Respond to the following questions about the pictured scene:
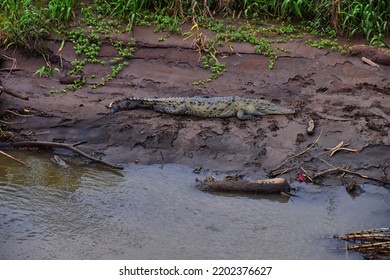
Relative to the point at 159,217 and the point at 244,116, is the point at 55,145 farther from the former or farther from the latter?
the point at 244,116

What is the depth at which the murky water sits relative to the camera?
6.78m

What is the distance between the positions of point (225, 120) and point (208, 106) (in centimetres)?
31

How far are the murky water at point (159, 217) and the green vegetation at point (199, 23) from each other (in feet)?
9.15

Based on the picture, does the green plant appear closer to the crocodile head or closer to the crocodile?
the crocodile

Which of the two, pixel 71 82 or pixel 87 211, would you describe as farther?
pixel 71 82

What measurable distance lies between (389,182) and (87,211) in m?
3.58

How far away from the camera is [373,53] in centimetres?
1080

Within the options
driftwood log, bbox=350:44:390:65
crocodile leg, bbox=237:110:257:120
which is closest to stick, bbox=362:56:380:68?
driftwood log, bbox=350:44:390:65

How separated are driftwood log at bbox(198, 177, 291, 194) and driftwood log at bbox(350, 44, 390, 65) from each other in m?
3.71

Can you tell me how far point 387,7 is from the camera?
37.3 feet

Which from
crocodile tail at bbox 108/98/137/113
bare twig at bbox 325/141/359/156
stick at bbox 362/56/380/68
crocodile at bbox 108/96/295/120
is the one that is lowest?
crocodile tail at bbox 108/98/137/113

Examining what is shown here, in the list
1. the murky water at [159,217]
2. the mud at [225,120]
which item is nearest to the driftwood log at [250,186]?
the murky water at [159,217]

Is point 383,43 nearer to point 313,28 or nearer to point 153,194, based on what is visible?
point 313,28

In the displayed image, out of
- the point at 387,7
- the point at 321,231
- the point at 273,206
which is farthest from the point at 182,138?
the point at 387,7
